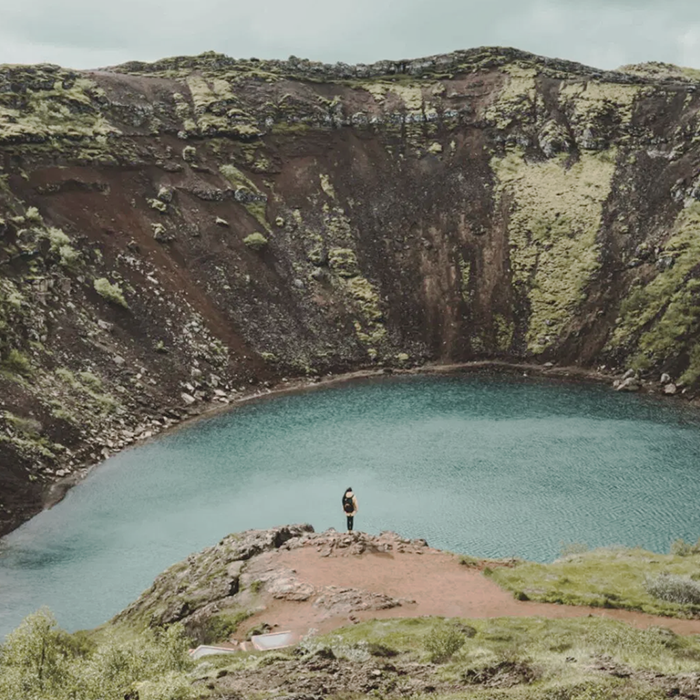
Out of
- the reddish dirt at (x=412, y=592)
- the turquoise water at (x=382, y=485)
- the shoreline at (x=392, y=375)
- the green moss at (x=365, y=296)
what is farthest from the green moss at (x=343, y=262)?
the reddish dirt at (x=412, y=592)

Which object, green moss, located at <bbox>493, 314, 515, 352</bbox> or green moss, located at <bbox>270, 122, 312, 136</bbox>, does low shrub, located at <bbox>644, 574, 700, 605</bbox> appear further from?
green moss, located at <bbox>270, 122, 312, 136</bbox>

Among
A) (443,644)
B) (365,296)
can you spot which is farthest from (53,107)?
(443,644)

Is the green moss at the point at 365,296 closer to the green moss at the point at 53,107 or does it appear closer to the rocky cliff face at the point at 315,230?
the rocky cliff face at the point at 315,230

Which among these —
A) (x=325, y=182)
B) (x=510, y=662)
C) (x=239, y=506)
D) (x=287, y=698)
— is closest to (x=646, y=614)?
(x=510, y=662)

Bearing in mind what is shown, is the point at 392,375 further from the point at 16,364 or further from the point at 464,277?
the point at 16,364

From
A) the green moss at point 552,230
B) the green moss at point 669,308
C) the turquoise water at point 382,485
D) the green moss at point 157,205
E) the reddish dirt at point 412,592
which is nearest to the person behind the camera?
the reddish dirt at point 412,592

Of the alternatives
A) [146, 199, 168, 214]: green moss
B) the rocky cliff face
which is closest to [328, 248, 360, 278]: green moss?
the rocky cliff face
